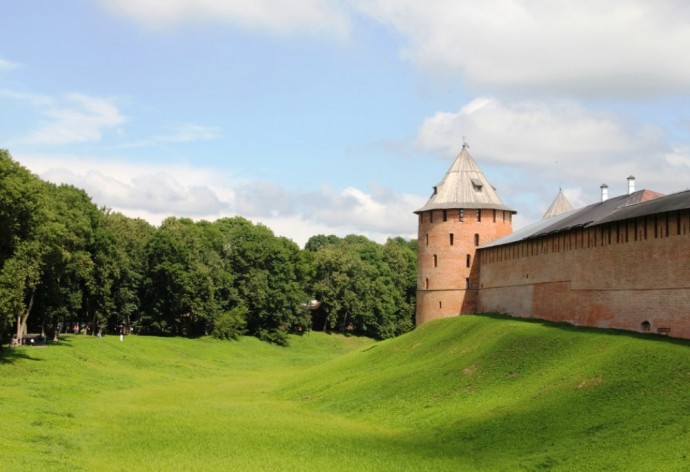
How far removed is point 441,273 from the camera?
49.5 meters

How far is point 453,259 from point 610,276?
17929 mm

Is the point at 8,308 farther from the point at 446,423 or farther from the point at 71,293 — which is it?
the point at 446,423

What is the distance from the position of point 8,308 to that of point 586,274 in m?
24.7

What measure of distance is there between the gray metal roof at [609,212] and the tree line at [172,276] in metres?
23.9

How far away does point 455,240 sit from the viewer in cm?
4944

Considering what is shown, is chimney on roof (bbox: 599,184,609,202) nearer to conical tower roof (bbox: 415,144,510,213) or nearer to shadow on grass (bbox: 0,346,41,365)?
conical tower roof (bbox: 415,144,510,213)

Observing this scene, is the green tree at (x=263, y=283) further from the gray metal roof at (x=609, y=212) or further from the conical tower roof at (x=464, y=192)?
the gray metal roof at (x=609, y=212)

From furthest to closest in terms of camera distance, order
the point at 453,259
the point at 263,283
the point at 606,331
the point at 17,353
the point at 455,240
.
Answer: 1. the point at 263,283
2. the point at 455,240
3. the point at 453,259
4. the point at 17,353
5. the point at 606,331

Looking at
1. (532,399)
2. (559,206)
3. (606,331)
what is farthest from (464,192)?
(532,399)

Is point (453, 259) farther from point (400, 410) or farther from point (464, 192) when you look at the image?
point (400, 410)

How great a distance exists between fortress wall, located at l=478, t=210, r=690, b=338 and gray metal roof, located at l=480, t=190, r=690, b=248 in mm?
339

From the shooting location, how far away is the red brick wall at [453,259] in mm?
49250

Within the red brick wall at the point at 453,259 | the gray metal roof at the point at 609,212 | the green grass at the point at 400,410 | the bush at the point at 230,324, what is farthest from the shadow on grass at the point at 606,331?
the bush at the point at 230,324

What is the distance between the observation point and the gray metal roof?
2851cm
